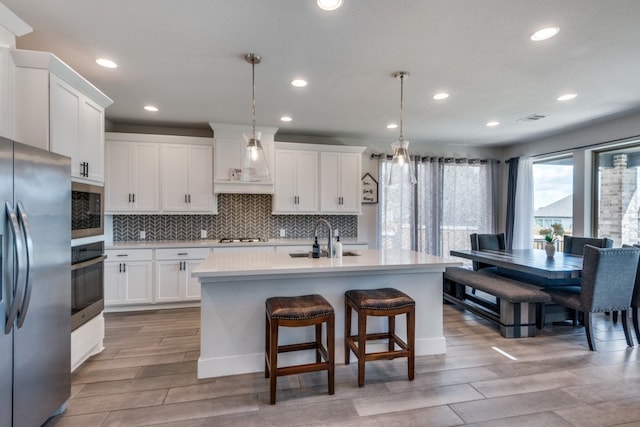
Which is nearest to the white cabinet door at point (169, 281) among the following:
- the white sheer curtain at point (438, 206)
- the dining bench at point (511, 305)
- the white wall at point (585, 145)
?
the white sheer curtain at point (438, 206)

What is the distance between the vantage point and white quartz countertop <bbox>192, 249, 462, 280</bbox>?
2266 mm

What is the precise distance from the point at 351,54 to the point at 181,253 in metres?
3.29

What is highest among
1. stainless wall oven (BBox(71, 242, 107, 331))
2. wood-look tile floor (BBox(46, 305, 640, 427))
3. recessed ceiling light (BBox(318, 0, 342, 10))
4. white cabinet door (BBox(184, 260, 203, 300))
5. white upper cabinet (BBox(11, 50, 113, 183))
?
recessed ceiling light (BBox(318, 0, 342, 10))

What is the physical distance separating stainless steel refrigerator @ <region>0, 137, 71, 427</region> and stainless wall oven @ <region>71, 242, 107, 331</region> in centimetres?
45

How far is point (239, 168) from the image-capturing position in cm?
449

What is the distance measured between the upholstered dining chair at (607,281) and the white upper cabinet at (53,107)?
4567mm

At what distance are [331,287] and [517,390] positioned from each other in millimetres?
1568

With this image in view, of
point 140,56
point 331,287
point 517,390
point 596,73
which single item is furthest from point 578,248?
point 140,56

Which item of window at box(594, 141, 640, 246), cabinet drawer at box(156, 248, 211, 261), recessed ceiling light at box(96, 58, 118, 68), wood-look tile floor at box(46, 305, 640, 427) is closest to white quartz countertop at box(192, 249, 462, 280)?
wood-look tile floor at box(46, 305, 640, 427)

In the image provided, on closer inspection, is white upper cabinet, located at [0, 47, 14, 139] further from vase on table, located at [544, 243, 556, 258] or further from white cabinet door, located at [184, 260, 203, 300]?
vase on table, located at [544, 243, 556, 258]

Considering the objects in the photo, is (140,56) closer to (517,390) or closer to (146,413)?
A: (146,413)

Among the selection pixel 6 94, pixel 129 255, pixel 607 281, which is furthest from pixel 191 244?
pixel 607 281

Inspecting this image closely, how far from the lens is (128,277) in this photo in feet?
13.2

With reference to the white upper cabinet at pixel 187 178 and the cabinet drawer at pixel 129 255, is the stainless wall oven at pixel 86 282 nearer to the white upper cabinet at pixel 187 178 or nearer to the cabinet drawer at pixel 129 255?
the cabinet drawer at pixel 129 255
